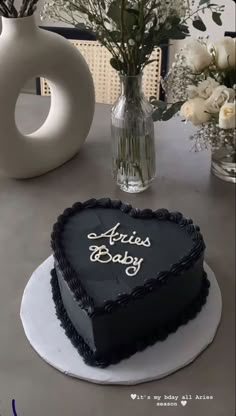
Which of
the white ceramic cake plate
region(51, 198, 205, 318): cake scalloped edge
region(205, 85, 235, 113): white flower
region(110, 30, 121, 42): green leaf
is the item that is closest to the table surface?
the white ceramic cake plate

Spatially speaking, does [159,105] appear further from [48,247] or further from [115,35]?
[48,247]

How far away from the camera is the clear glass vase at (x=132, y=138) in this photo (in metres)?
1.13

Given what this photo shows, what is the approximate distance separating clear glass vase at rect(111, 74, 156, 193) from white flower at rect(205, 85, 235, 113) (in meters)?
0.15

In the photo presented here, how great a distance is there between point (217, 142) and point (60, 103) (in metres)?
0.39

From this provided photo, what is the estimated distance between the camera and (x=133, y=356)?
857 mm

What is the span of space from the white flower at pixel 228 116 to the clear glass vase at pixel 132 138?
186 millimetres

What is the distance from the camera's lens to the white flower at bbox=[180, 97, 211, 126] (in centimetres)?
105

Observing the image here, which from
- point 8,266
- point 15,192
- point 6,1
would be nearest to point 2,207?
point 15,192

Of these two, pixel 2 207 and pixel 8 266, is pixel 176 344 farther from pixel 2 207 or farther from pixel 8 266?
pixel 2 207

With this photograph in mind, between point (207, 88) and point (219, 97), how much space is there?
0.13ft

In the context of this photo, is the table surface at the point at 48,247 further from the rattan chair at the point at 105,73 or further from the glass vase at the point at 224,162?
the rattan chair at the point at 105,73

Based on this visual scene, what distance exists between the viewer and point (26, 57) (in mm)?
1162

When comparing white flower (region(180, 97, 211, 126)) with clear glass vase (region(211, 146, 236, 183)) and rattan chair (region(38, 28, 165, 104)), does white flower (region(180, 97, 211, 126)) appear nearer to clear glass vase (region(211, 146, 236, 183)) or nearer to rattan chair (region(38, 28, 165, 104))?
clear glass vase (region(211, 146, 236, 183))

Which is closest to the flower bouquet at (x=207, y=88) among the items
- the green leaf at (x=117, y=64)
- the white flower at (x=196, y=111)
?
the white flower at (x=196, y=111)
